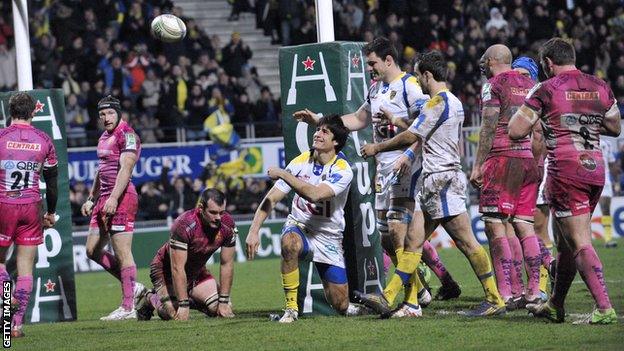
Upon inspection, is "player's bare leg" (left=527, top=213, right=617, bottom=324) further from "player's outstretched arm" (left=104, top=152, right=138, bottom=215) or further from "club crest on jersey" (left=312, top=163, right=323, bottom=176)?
"player's outstretched arm" (left=104, top=152, right=138, bottom=215)

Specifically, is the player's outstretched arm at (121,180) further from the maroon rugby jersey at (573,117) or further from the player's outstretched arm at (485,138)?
the maroon rugby jersey at (573,117)

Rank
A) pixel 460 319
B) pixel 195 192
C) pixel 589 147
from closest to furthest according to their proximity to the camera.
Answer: pixel 589 147, pixel 460 319, pixel 195 192

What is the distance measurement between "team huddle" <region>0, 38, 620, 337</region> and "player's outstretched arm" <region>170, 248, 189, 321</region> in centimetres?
1

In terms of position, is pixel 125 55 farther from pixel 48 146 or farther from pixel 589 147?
pixel 589 147

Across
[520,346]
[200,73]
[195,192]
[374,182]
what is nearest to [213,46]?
[200,73]

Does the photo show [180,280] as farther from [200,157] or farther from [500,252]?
[200,157]

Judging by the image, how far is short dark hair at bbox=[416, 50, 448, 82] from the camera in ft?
34.2

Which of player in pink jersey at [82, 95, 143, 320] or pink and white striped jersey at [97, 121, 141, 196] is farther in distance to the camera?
pink and white striped jersey at [97, 121, 141, 196]

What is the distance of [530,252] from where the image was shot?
440 inches

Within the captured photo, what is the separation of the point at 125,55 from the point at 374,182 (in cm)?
1421

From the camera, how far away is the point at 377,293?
38.1ft

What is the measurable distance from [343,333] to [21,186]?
10.6 ft

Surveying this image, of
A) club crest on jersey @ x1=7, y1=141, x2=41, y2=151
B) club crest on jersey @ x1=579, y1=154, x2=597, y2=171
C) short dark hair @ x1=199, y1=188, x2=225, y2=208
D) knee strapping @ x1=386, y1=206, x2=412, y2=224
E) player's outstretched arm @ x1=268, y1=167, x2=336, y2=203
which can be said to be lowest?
knee strapping @ x1=386, y1=206, x2=412, y2=224

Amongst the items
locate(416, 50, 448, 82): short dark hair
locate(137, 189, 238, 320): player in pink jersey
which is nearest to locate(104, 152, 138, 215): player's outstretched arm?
locate(137, 189, 238, 320): player in pink jersey
